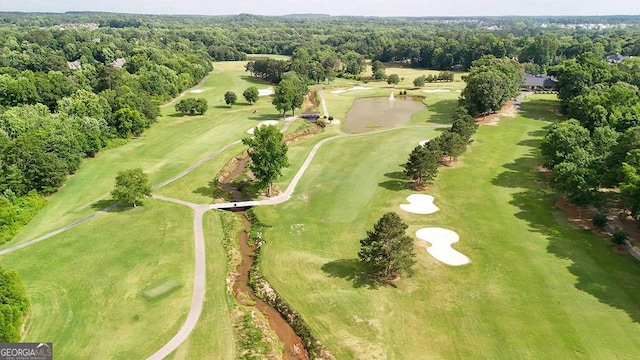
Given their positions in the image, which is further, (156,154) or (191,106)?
(191,106)

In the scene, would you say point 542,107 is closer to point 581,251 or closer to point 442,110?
point 442,110

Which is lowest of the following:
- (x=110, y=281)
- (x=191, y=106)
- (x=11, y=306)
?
(x=110, y=281)

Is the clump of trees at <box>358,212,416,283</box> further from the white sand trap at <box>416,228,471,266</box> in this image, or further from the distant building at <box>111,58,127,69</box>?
the distant building at <box>111,58,127,69</box>

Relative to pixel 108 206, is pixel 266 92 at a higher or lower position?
higher

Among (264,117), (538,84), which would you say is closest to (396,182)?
(264,117)

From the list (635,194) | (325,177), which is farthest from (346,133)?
(635,194)

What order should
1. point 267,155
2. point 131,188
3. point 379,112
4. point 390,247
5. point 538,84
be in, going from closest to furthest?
1. point 390,247
2. point 131,188
3. point 267,155
4. point 379,112
5. point 538,84

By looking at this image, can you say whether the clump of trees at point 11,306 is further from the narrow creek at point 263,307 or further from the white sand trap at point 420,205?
the white sand trap at point 420,205
